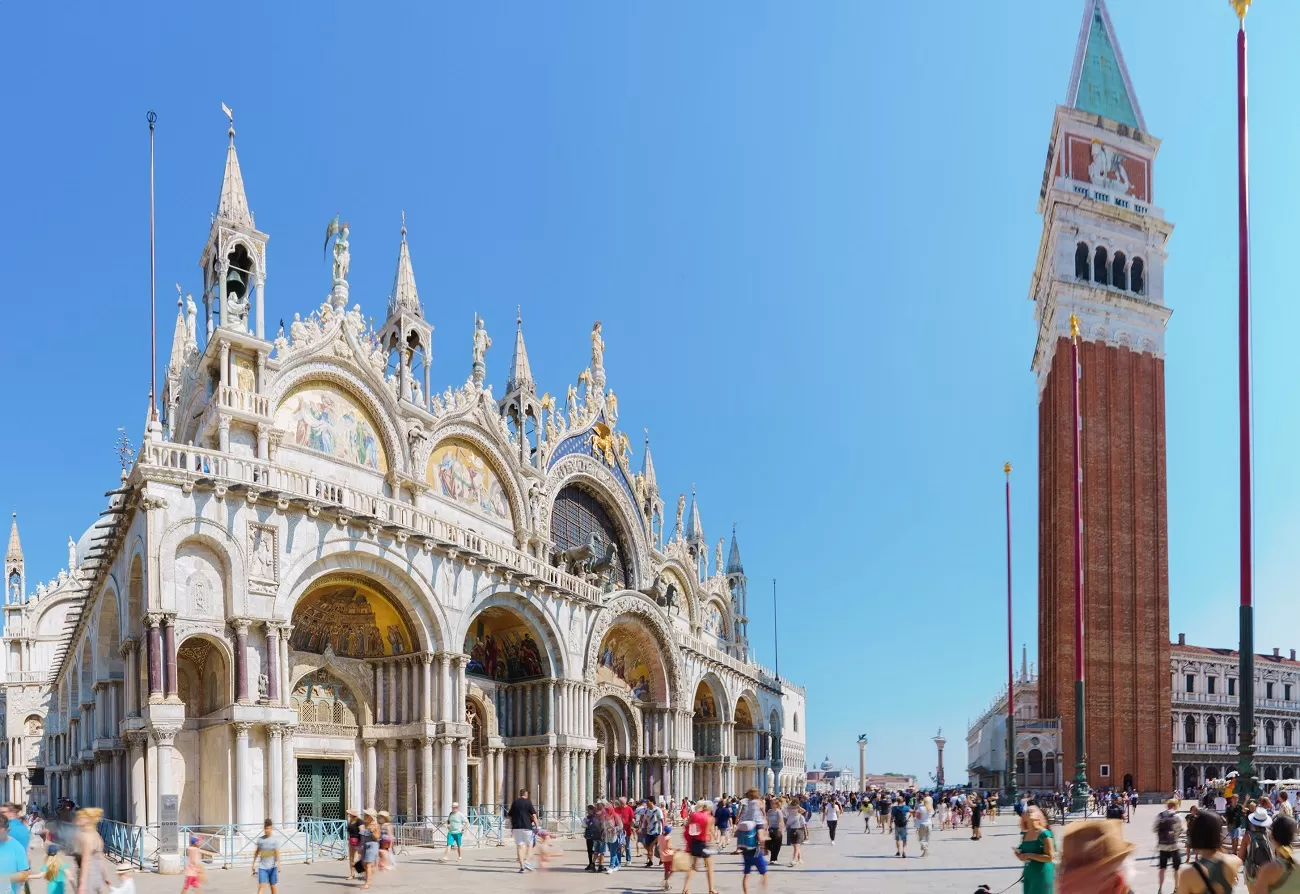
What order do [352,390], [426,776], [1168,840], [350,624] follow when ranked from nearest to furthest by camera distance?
[1168,840] < [426,776] < [350,624] < [352,390]

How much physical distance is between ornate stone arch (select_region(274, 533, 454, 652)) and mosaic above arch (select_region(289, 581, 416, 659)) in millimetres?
462

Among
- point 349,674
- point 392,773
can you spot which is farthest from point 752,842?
point 349,674

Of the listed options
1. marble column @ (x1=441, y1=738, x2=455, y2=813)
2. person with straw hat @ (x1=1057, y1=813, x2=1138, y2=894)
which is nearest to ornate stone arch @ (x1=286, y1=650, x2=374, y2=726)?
marble column @ (x1=441, y1=738, x2=455, y2=813)

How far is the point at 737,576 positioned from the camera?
61781 millimetres

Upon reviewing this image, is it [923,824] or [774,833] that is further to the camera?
[923,824]

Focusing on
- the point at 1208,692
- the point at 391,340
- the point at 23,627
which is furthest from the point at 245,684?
the point at 1208,692

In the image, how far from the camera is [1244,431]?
66.7 feet

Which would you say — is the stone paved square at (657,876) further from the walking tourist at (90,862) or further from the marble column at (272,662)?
the walking tourist at (90,862)

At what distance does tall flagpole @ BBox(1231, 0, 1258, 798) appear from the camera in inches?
716

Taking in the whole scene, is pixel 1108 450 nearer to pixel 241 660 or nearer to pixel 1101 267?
pixel 1101 267

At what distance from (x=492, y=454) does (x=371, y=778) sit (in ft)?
35.5

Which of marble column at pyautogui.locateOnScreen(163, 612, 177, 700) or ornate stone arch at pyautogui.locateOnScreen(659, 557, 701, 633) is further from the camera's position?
ornate stone arch at pyautogui.locateOnScreen(659, 557, 701, 633)

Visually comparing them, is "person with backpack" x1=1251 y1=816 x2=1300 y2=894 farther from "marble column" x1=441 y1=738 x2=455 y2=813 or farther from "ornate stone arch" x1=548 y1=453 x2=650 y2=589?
"ornate stone arch" x1=548 y1=453 x2=650 y2=589

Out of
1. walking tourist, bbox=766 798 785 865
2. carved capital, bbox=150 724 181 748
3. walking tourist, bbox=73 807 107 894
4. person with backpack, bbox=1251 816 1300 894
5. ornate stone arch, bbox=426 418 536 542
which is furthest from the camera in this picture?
ornate stone arch, bbox=426 418 536 542
